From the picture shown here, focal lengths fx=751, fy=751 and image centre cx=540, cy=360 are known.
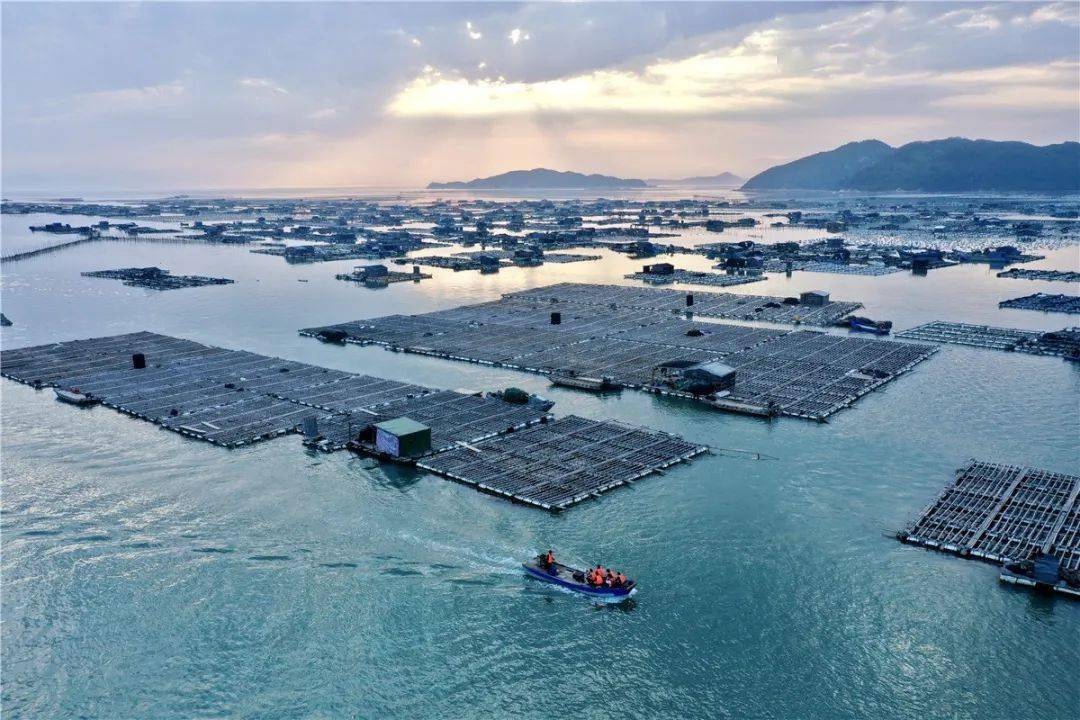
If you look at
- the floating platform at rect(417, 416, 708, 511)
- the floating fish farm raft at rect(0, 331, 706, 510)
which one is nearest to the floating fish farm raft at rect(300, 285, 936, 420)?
the floating platform at rect(417, 416, 708, 511)

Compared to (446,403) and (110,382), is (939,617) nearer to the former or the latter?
(446,403)

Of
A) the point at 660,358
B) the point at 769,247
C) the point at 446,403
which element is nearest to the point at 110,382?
the point at 446,403

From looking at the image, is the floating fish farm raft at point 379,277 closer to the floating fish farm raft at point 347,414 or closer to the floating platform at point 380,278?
the floating platform at point 380,278

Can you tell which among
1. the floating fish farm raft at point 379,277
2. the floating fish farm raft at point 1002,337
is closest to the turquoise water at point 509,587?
the floating fish farm raft at point 1002,337

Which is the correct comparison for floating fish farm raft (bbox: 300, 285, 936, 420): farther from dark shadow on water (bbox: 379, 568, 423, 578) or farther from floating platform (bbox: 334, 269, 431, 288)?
floating platform (bbox: 334, 269, 431, 288)

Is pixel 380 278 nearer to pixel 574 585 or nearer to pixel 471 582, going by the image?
pixel 471 582
